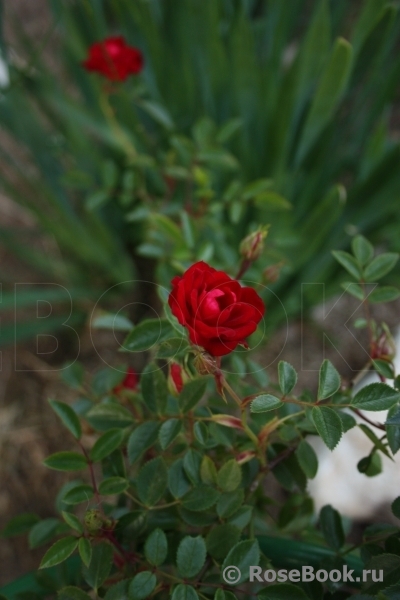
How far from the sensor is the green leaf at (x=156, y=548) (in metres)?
0.45

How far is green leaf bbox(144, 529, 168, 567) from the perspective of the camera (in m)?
0.45

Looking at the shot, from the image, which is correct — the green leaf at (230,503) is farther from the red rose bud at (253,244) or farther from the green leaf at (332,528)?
the red rose bud at (253,244)

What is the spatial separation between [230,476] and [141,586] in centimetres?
10

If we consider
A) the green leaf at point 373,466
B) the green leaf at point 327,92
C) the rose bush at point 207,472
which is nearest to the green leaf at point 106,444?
the rose bush at point 207,472

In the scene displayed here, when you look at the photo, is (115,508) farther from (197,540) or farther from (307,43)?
(307,43)

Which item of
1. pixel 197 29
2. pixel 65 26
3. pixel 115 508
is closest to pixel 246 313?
pixel 115 508

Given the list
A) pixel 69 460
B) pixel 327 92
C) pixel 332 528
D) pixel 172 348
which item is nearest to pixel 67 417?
pixel 69 460

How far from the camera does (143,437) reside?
501 mm

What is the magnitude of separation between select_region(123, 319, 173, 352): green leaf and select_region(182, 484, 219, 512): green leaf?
4.7 inches

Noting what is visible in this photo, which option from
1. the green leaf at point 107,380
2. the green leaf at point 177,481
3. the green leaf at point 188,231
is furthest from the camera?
the green leaf at point 188,231

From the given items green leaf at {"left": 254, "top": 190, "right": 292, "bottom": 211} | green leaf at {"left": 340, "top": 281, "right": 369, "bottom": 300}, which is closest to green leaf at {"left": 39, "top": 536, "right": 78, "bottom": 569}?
green leaf at {"left": 340, "top": 281, "right": 369, "bottom": 300}

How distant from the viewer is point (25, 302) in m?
1.07

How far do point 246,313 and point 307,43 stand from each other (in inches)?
21.9

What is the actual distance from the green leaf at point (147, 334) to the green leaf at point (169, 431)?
6cm
